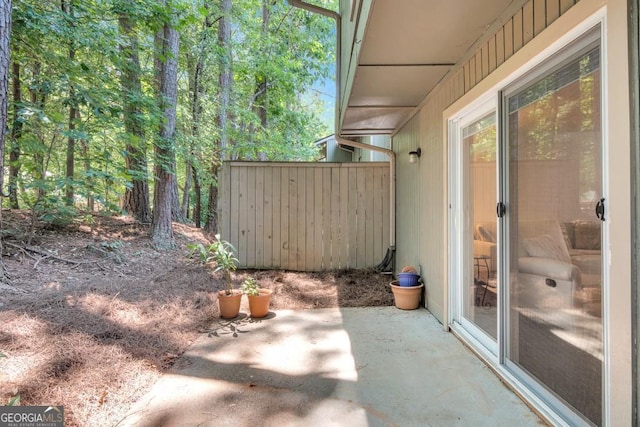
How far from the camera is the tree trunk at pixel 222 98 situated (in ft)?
26.2

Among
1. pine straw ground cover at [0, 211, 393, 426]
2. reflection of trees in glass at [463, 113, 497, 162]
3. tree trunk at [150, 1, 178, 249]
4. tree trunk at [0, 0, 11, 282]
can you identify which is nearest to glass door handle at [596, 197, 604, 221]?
reflection of trees in glass at [463, 113, 497, 162]

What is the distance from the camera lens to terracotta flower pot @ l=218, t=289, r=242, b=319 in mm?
3574

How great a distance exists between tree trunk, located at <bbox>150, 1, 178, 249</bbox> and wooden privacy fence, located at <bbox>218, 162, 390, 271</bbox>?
862 millimetres

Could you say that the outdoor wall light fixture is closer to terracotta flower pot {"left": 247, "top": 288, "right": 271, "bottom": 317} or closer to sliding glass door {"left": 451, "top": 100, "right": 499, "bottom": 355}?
sliding glass door {"left": 451, "top": 100, "right": 499, "bottom": 355}

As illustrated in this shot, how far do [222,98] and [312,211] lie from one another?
175 inches

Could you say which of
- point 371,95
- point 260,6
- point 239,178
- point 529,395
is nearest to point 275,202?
point 239,178

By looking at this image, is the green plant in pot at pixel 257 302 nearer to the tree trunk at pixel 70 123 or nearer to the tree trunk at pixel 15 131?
the tree trunk at pixel 70 123

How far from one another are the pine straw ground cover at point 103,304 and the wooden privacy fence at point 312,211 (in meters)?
0.36


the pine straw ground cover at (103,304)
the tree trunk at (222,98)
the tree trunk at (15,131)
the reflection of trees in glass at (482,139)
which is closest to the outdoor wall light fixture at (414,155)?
the reflection of trees in glass at (482,139)

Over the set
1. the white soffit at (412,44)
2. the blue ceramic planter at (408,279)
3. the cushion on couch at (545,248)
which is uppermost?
the white soffit at (412,44)

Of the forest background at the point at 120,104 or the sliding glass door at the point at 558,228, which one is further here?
the forest background at the point at 120,104

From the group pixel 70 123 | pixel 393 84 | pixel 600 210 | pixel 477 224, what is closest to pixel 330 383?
pixel 477 224

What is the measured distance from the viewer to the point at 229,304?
11.7 feet

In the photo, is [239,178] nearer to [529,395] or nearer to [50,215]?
[50,215]
